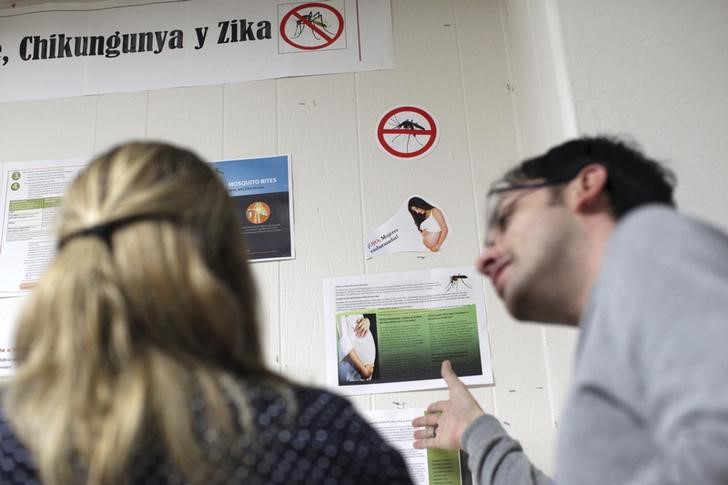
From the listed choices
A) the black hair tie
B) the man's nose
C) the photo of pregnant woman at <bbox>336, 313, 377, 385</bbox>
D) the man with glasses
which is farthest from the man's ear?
the photo of pregnant woman at <bbox>336, 313, 377, 385</bbox>

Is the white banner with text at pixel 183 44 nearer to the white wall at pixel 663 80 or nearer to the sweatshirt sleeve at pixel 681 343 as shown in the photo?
the white wall at pixel 663 80

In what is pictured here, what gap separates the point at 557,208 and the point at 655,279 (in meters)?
0.31

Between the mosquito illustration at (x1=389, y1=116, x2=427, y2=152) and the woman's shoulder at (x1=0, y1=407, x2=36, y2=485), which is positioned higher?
the mosquito illustration at (x1=389, y1=116, x2=427, y2=152)

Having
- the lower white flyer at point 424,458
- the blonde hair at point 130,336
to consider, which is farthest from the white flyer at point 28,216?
the blonde hair at point 130,336

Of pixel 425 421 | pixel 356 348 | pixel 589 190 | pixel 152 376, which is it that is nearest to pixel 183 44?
pixel 356 348

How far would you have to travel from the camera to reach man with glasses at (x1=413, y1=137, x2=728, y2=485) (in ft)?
1.63

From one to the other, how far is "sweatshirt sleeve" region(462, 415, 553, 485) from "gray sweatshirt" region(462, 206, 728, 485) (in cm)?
42

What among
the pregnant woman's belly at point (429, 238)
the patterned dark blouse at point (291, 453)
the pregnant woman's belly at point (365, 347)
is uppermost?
the pregnant woman's belly at point (429, 238)

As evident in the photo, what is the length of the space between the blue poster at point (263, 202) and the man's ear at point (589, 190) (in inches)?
28.7

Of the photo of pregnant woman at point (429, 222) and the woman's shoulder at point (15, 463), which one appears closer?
the woman's shoulder at point (15, 463)

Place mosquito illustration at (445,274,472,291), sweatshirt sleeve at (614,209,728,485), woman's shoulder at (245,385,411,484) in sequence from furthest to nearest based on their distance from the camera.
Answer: mosquito illustration at (445,274,472,291), woman's shoulder at (245,385,411,484), sweatshirt sleeve at (614,209,728,485)

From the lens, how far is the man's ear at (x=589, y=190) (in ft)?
2.77

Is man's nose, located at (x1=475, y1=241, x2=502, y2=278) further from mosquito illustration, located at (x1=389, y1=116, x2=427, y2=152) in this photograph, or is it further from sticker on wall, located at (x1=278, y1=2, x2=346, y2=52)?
sticker on wall, located at (x1=278, y1=2, x2=346, y2=52)

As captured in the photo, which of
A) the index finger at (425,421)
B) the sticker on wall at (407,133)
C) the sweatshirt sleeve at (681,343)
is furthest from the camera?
the sticker on wall at (407,133)
